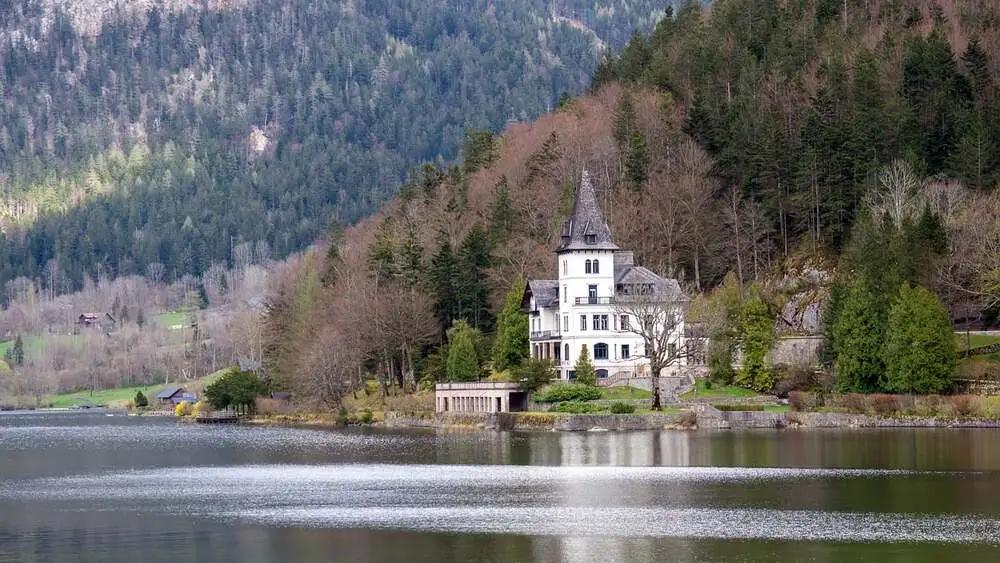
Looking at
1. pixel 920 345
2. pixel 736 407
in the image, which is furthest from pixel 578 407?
pixel 920 345

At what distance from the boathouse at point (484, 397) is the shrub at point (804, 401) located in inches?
691

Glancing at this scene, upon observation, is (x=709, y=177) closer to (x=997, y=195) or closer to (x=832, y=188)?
(x=832, y=188)

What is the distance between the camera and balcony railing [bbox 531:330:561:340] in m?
108

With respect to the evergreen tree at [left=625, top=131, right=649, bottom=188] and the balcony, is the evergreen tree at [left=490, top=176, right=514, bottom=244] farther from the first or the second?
the balcony

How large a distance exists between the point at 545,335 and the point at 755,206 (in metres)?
19.5

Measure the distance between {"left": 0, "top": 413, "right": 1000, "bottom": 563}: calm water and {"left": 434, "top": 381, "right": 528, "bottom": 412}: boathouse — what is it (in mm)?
12478

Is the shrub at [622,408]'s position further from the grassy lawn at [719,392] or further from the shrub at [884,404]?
the shrub at [884,404]

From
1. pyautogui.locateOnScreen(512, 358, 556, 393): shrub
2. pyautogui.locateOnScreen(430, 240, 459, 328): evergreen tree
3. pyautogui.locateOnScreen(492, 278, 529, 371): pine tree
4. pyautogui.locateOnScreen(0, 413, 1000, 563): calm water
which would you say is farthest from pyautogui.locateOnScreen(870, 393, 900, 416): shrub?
pyautogui.locateOnScreen(430, 240, 459, 328): evergreen tree

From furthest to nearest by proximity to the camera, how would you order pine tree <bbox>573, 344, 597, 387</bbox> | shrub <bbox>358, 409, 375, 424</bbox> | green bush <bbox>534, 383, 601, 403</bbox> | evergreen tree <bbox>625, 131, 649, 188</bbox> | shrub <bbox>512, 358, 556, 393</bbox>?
evergreen tree <bbox>625, 131, 649, 188</bbox>, shrub <bbox>358, 409, 375, 424</bbox>, pine tree <bbox>573, 344, 597, 387</bbox>, shrub <bbox>512, 358, 556, 393</bbox>, green bush <bbox>534, 383, 601, 403</bbox>

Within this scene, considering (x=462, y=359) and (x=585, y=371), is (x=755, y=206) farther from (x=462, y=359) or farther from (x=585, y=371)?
(x=462, y=359)

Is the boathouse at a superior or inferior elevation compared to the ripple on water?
superior

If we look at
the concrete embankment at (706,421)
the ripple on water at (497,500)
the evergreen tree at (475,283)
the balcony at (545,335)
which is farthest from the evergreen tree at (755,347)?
the ripple on water at (497,500)

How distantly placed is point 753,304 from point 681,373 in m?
6.64

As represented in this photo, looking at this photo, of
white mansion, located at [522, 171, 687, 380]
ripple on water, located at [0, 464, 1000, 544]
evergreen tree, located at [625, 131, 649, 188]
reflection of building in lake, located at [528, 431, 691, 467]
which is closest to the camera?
ripple on water, located at [0, 464, 1000, 544]
